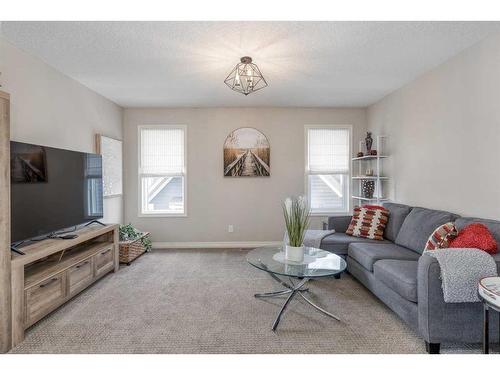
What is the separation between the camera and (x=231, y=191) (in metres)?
4.73

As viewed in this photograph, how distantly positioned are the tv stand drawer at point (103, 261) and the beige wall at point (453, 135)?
12.5ft

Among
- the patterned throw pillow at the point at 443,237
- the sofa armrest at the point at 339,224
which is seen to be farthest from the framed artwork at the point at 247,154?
the patterned throw pillow at the point at 443,237

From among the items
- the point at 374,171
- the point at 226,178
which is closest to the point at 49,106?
the point at 226,178

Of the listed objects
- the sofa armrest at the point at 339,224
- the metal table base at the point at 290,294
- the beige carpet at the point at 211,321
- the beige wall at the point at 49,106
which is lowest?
the beige carpet at the point at 211,321

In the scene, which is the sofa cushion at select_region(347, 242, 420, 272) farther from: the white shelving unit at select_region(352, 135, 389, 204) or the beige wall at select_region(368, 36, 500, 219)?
the white shelving unit at select_region(352, 135, 389, 204)

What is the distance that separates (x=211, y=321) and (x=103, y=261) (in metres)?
1.68

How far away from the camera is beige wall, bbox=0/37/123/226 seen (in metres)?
2.53

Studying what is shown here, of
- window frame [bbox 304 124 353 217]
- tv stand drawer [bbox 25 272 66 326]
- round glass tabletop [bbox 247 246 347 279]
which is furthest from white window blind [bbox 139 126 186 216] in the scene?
round glass tabletop [bbox 247 246 347 279]

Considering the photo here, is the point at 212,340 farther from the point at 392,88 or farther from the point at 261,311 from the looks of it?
the point at 392,88

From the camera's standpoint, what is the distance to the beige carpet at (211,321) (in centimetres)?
194

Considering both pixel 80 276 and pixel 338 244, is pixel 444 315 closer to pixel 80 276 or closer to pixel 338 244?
pixel 338 244

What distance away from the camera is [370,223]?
3443 millimetres

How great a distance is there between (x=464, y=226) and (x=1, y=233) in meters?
3.55

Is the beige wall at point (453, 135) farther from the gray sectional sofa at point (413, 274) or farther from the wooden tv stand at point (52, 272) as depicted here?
the wooden tv stand at point (52, 272)
